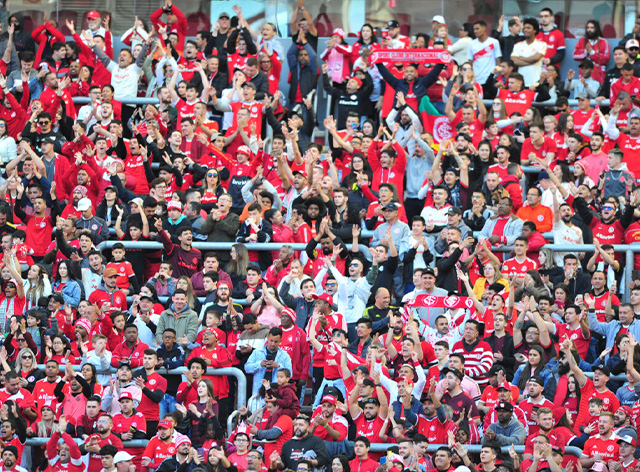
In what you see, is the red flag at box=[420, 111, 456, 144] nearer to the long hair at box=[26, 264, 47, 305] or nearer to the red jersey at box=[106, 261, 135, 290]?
the red jersey at box=[106, 261, 135, 290]

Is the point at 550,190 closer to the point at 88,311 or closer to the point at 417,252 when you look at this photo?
the point at 417,252

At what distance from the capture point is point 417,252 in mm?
18766

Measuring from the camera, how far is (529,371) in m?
16.9

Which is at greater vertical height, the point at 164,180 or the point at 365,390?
the point at 164,180

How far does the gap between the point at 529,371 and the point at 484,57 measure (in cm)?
791

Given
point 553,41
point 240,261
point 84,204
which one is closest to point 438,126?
point 553,41

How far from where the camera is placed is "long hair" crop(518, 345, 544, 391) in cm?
1683

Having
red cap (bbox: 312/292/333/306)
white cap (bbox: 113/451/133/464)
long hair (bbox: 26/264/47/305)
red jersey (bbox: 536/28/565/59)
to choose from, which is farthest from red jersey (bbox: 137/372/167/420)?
red jersey (bbox: 536/28/565/59)

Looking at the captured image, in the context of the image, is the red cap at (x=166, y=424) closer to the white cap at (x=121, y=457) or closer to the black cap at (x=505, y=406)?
the white cap at (x=121, y=457)

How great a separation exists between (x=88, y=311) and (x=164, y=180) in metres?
2.90

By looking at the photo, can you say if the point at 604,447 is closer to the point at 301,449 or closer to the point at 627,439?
the point at 627,439

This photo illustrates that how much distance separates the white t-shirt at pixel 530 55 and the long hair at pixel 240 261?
6.79 m

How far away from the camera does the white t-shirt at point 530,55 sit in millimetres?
23391

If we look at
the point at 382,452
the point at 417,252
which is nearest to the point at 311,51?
the point at 417,252
